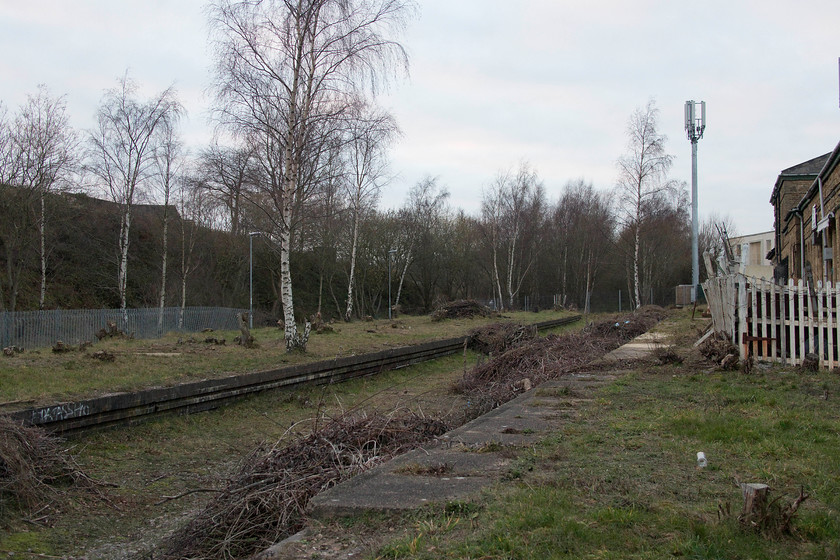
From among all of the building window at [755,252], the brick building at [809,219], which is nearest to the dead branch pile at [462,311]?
the brick building at [809,219]

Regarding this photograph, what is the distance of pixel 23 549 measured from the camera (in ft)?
16.9

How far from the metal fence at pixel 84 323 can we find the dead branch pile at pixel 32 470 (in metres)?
13.3

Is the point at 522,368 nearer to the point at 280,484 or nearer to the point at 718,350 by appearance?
the point at 718,350

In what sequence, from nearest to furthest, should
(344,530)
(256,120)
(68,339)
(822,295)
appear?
(344,530) → (822,295) → (256,120) → (68,339)

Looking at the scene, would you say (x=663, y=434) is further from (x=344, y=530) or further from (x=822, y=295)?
(x=822, y=295)

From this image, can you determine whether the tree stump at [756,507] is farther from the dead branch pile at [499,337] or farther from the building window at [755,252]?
the building window at [755,252]

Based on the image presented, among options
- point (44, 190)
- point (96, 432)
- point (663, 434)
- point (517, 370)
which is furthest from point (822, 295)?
point (44, 190)

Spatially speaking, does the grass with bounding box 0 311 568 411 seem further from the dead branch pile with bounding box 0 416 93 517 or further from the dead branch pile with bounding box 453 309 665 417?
the dead branch pile with bounding box 453 309 665 417

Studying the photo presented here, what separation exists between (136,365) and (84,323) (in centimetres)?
1307

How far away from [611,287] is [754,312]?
56.6 m

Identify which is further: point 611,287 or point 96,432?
point 611,287

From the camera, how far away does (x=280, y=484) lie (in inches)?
187

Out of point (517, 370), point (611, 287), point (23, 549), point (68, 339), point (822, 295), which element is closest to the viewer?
point (23, 549)

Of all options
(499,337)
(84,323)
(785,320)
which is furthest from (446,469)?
(84,323)
